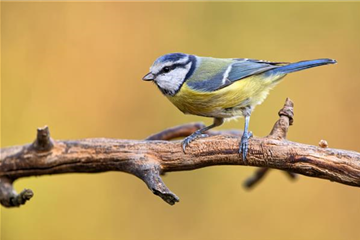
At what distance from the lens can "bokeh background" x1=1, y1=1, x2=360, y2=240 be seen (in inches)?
82.2

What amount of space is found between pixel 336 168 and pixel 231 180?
981 mm

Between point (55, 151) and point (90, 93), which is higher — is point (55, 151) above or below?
below

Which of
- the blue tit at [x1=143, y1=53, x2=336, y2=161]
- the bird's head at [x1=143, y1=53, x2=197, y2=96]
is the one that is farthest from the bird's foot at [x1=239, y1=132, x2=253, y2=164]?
the bird's head at [x1=143, y1=53, x2=197, y2=96]

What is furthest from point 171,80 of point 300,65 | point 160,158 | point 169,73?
point 300,65

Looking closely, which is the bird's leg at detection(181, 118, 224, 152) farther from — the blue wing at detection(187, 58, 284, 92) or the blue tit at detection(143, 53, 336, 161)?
the blue wing at detection(187, 58, 284, 92)

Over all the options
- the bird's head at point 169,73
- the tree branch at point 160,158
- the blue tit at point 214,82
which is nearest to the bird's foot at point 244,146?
the tree branch at point 160,158

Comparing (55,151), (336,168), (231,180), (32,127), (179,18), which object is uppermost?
(179,18)

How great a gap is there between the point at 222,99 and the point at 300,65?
29 centimetres

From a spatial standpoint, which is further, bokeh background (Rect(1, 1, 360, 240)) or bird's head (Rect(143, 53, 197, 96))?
bokeh background (Rect(1, 1, 360, 240))

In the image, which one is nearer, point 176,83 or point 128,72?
point 176,83

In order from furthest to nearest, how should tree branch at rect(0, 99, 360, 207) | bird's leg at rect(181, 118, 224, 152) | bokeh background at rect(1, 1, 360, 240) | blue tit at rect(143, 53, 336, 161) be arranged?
bokeh background at rect(1, 1, 360, 240), blue tit at rect(143, 53, 336, 161), bird's leg at rect(181, 118, 224, 152), tree branch at rect(0, 99, 360, 207)

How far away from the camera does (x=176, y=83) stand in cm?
151

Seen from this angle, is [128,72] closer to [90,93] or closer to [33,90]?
[90,93]

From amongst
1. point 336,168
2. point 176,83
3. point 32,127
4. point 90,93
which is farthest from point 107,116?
point 336,168
